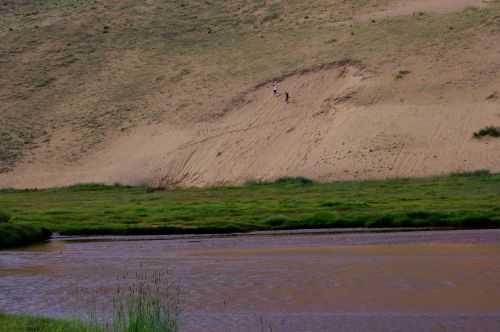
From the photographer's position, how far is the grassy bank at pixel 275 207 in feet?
92.8

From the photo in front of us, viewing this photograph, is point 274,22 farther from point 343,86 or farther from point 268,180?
point 268,180

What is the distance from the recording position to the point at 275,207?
3189 centimetres

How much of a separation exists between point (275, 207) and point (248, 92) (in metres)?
19.5

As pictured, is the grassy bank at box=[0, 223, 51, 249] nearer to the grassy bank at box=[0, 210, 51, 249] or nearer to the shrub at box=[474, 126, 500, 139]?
the grassy bank at box=[0, 210, 51, 249]

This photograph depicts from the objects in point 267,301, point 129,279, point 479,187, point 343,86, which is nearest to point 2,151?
point 343,86

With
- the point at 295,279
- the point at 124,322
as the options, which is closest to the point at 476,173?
the point at 295,279

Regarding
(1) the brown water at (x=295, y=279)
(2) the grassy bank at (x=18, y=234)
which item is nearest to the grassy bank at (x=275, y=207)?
(2) the grassy bank at (x=18, y=234)

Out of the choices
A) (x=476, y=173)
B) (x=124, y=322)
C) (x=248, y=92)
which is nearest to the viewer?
(x=124, y=322)

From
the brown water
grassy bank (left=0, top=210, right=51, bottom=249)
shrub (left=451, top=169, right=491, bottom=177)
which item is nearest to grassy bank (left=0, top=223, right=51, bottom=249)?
grassy bank (left=0, top=210, right=51, bottom=249)

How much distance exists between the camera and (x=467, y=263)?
19.1 m

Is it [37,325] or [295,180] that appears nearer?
[37,325]

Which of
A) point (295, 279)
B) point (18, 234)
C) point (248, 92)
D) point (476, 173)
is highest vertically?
point (248, 92)

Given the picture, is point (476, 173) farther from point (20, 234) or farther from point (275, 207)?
point (20, 234)

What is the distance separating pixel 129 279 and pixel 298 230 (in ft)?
32.2
